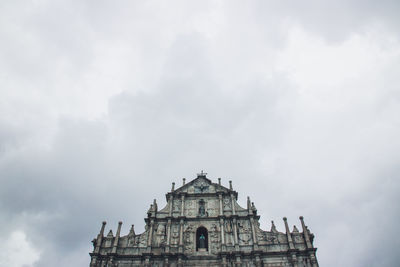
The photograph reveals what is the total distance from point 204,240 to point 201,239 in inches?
12.8

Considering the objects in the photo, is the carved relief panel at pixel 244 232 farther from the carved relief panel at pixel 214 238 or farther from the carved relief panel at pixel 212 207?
the carved relief panel at pixel 212 207

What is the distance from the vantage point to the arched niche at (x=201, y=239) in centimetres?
2572

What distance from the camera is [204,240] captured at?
26.2 m

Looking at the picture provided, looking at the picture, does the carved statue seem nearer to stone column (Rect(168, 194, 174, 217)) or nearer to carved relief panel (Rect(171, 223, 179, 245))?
carved relief panel (Rect(171, 223, 179, 245))

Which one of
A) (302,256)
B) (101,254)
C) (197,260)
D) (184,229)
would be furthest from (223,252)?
(101,254)

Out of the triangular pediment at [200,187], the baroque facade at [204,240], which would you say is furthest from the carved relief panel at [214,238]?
the triangular pediment at [200,187]

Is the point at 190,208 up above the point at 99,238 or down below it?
above

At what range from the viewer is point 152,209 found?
2784cm

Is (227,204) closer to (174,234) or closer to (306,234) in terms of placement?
(174,234)

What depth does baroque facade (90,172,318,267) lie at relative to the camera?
23875mm

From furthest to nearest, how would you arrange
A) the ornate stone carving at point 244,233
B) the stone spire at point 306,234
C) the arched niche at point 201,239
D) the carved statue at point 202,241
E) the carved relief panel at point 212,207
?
1. the carved relief panel at point 212,207
2. the carved statue at point 202,241
3. the arched niche at point 201,239
4. the ornate stone carving at point 244,233
5. the stone spire at point 306,234

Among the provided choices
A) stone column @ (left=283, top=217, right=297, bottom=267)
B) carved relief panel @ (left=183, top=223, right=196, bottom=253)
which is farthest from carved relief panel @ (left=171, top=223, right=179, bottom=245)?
stone column @ (left=283, top=217, right=297, bottom=267)

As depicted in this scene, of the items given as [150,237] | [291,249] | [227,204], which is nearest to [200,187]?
[227,204]

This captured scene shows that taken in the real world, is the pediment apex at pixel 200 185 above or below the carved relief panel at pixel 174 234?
above
